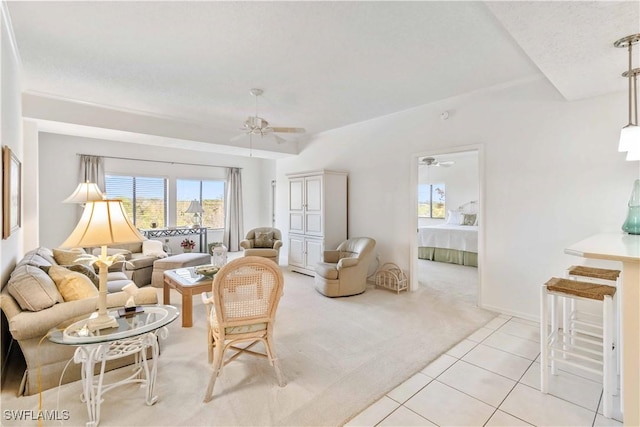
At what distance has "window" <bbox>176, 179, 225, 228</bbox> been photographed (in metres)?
7.74

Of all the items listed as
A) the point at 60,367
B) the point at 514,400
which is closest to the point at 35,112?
the point at 60,367

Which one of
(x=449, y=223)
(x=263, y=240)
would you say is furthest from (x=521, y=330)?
(x=449, y=223)

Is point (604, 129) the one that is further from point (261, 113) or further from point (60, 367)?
point (60, 367)

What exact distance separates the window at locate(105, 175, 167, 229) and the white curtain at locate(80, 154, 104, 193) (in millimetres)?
227

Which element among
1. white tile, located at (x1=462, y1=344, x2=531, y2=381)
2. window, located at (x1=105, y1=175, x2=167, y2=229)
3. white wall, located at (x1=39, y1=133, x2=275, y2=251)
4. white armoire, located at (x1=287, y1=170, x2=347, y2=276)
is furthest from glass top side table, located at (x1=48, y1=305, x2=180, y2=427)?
window, located at (x1=105, y1=175, x2=167, y2=229)

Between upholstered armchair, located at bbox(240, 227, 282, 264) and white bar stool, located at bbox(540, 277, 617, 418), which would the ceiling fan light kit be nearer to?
white bar stool, located at bbox(540, 277, 617, 418)

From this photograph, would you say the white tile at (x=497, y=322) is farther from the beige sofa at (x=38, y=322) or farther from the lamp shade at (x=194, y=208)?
the lamp shade at (x=194, y=208)

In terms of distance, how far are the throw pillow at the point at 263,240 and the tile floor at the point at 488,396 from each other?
14.0 feet

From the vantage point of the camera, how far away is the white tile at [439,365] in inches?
95.9

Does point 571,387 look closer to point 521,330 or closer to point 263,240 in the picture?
point 521,330

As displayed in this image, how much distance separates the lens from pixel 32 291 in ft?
7.04

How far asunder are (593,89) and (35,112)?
250 inches

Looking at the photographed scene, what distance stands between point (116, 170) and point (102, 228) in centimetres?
591

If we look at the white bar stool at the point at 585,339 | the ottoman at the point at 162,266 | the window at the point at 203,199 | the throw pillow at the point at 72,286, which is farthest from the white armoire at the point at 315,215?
the white bar stool at the point at 585,339
